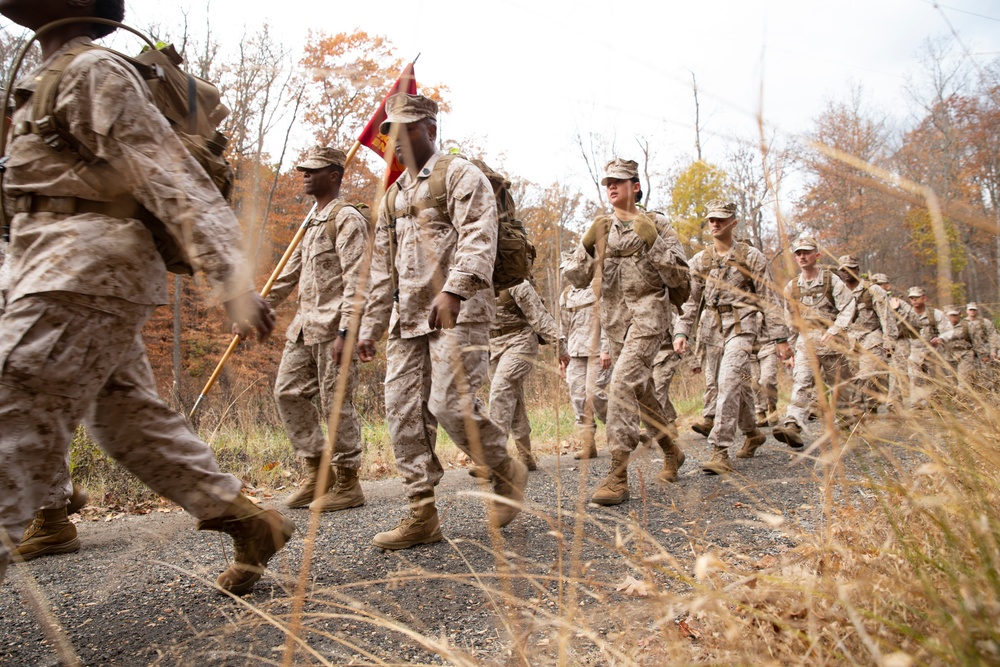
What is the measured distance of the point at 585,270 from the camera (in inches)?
206

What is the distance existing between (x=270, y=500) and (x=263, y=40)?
4.72m

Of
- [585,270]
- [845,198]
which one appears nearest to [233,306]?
[585,270]

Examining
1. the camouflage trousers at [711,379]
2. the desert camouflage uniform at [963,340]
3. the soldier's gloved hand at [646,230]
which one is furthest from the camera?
the desert camouflage uniform at [963,340]

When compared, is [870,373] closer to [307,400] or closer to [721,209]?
[307,400]

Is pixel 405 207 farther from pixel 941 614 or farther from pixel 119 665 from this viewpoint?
pixel 941 614

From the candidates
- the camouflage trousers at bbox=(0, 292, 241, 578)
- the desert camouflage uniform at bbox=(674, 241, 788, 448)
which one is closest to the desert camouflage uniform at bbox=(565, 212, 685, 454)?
the desert camouflage uniform at bbox=(674, 241, 788, 448)

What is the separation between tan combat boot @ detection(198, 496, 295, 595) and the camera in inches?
103

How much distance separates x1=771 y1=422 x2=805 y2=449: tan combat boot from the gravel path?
204 cm

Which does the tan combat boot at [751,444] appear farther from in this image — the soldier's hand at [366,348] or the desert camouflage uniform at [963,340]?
the desert camouflage uniform at [963,340]

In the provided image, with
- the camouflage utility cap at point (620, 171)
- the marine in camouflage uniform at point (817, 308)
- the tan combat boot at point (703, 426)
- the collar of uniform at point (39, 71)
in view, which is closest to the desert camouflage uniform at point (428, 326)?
the camouflage utility cap at point (620, 171)

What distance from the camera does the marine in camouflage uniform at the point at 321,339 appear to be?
4980 millimetres

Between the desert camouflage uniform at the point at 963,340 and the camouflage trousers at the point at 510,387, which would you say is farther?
the desert camouflage uniform at the point at 963,340

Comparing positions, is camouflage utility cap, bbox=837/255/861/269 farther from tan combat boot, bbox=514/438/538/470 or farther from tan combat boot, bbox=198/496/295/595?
tan combat boot, bbox=514/438/538/470

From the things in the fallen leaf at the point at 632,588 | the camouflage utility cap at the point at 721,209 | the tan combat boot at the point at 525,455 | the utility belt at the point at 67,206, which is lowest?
the tan combat boot at the point at 525,455
